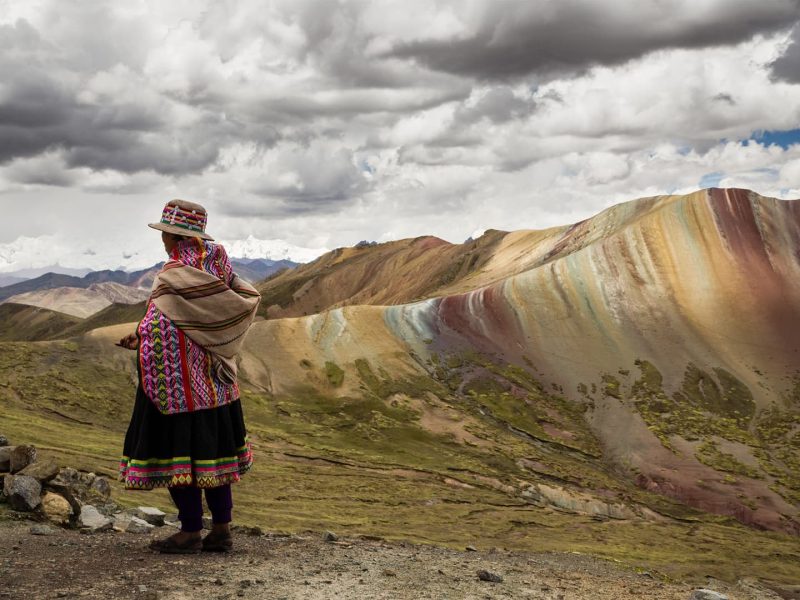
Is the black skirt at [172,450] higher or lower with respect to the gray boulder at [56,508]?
higher

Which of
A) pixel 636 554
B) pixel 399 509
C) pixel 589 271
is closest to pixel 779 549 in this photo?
pixel 636 554

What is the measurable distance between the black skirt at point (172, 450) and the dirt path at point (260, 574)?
0.91 m

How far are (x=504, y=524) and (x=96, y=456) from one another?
13849 mm

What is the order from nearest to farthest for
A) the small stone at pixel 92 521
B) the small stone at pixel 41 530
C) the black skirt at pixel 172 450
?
1. the black skirt at pixel 172 450
2. the small stone at pixel 41 530
3. the small stone at pixel 92 521

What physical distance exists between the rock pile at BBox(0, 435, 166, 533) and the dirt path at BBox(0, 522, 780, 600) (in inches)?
19.5

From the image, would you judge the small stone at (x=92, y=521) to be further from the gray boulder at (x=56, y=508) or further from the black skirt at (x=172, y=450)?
the black skirt at (x=172, y=450)

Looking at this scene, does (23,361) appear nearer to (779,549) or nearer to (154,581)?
(154,581)

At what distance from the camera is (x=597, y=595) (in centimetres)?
945

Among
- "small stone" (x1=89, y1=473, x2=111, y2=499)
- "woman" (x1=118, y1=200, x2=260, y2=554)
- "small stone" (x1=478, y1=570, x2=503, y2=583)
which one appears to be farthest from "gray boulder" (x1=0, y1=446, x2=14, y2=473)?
"small stone" (x1=478, y1=570, x2=503, y2=583)

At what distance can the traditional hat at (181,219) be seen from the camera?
822 centimetres

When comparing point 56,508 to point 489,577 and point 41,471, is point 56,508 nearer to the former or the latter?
point 41,471

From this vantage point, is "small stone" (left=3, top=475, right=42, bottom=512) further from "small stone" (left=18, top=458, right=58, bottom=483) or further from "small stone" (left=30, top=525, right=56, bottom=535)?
"small stone" (left=30, top=525, right=56, bottom=535)

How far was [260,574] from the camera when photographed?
7957mm

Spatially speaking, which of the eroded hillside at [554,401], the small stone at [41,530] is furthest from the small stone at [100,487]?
the eroded hillside at [554,401]
